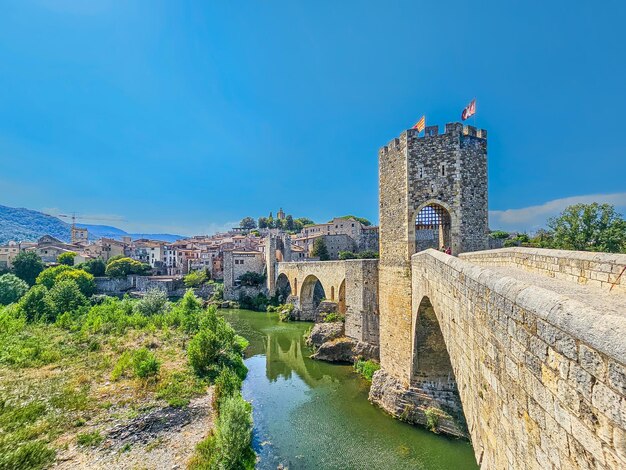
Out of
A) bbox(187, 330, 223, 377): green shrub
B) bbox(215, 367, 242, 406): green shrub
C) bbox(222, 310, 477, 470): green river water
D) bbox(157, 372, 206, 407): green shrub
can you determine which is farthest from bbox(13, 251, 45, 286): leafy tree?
bbox(215, 367, 242, 406): green shrub

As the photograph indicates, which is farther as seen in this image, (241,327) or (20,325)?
(241,327)

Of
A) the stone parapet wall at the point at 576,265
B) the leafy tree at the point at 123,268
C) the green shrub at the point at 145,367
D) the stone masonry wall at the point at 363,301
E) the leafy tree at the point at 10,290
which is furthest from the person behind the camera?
the leafy tree at the point at 123,268

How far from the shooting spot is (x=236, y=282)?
48344 mm

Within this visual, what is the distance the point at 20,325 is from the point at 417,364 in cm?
2826

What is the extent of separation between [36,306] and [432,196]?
34.3 metres

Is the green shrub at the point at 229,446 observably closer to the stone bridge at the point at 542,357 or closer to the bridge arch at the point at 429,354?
the bridge arch at the point at 429,354

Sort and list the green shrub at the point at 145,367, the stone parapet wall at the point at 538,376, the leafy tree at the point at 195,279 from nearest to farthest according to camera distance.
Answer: the stone parapet wall at the point at 538,376
the green shrub at the point at 145,367
the leafy tree at the point at 195,279

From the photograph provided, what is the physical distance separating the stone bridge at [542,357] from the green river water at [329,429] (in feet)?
20.4

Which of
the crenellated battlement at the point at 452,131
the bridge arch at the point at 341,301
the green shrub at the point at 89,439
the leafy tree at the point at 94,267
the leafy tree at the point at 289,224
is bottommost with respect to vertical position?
the green shrub at the point at 89,439

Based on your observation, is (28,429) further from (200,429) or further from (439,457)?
(439,457)

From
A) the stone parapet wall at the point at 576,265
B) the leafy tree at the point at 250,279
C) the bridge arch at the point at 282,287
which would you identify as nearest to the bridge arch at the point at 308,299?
the bridge arch at the point at 282,287

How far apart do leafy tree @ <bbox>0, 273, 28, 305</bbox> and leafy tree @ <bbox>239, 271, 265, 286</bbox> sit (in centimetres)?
2613

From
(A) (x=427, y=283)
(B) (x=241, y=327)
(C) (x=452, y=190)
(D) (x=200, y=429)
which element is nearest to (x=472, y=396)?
(A) (x=427, y=283)

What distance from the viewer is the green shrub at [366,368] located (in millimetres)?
16219
